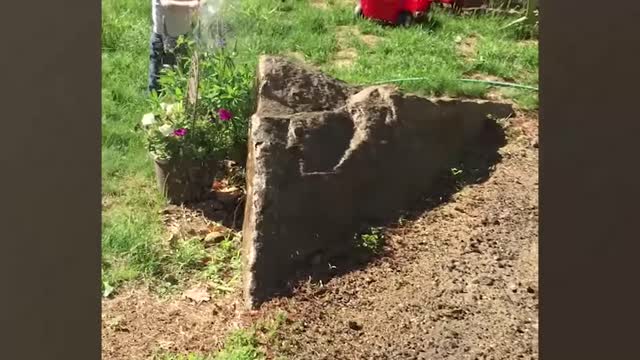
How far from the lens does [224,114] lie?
13.6ft

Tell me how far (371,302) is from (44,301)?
1684 mm

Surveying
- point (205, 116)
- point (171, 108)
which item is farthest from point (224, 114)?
point (171, 108)

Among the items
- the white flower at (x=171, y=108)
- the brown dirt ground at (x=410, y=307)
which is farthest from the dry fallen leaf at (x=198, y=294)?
the white flower at (x=171, y=108)

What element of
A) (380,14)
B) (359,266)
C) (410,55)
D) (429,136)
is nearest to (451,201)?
(429,136)

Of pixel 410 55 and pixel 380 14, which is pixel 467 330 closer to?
pixel 410 55

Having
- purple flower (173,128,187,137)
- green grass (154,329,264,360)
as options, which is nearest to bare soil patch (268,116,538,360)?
green grass (154,329,264,360)

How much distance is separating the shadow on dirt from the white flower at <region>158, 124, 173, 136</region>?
99 centimetres

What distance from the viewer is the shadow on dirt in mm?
3549

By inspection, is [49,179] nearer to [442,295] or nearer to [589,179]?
[589,179]

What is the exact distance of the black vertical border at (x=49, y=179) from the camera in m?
1.88

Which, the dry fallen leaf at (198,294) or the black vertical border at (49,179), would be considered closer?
the black vertical border at (49,179)

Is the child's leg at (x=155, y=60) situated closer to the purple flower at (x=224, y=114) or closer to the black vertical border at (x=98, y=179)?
the purple flower at (x=224, y=114)

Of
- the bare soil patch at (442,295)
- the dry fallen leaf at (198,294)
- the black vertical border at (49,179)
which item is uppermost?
the black vertical border at (49,179)

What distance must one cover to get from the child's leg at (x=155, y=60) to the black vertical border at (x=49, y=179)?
117 inches
